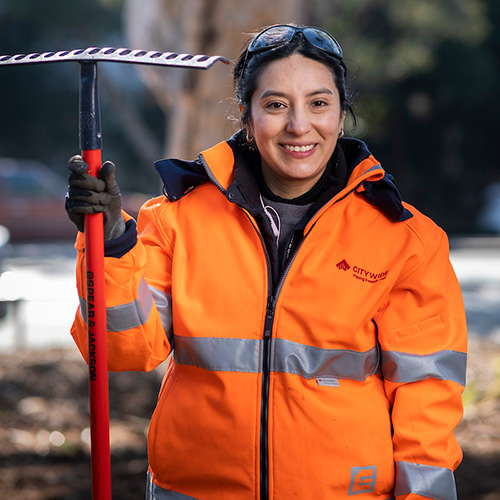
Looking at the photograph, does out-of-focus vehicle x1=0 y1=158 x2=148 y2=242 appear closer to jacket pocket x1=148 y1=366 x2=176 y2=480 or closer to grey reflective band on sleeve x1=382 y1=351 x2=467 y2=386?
jacket pocket x1=148 y1=366 x2=176 y2=480

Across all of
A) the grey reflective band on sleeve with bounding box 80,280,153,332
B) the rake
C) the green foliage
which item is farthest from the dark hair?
the green foliage

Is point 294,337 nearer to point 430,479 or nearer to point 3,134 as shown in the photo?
point 430,479

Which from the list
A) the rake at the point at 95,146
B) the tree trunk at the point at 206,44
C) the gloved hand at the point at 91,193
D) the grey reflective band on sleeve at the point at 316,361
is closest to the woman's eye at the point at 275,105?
the rake at the point at 95,146

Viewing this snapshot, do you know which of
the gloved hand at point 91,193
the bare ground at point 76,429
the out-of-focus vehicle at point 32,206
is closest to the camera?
the gloved hand at point 91,193

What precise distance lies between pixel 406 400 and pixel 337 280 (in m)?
0.36

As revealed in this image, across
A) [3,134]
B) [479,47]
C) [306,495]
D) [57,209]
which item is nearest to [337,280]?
[306,495]

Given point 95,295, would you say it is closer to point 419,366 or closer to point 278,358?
point 278,358

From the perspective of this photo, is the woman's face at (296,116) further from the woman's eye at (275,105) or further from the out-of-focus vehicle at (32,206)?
the out-of-focus vehicle at (32,206)

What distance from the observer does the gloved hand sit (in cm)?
173

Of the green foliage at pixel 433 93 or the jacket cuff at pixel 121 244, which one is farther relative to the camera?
the green foliage at pixel 433 93

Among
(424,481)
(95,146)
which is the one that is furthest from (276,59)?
(424,481)

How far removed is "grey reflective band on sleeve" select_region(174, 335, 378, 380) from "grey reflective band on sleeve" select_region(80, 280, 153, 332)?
0.44 ft

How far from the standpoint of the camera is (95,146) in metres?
1.81

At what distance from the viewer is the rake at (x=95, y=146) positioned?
1766mm
